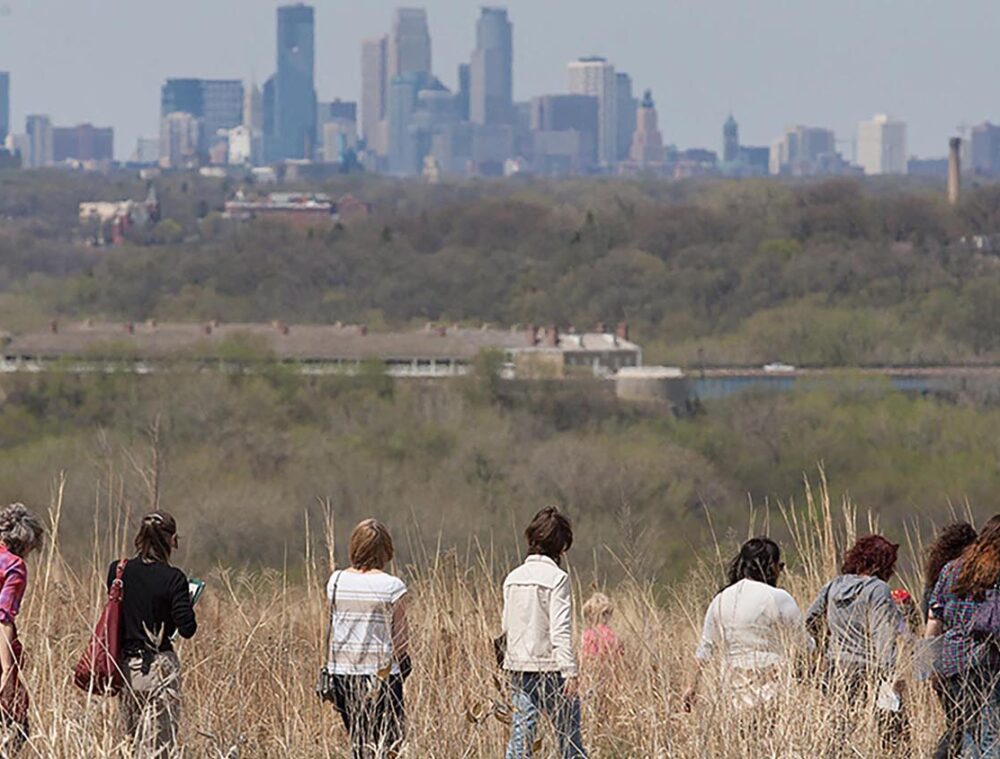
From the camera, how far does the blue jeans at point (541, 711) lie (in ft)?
24.2

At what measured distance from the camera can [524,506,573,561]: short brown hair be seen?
24.8ft

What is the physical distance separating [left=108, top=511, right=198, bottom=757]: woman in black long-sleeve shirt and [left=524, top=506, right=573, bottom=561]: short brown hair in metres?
1.00

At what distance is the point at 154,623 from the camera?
7.31 metres

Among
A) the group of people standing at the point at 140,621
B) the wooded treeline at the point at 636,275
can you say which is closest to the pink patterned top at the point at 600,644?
the group of people standing at the point at 140,621

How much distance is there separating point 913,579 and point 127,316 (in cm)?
8654

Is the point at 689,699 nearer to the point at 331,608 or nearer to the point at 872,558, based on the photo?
the point at 872,558

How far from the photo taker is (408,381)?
237 ft

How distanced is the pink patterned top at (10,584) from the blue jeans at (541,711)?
1.43 metres

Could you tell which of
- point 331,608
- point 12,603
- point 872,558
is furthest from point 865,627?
point 12,603

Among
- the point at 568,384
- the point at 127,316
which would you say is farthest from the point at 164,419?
the point at 127,316

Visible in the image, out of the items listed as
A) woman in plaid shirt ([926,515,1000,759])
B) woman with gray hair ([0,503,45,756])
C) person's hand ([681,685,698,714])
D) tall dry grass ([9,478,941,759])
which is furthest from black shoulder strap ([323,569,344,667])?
woman in plaid shirt ([926,515,1000,759])

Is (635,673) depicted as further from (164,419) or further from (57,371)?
(57,371)

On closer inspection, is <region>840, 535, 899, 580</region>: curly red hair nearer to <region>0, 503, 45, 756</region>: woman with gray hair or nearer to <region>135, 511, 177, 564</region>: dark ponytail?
<region>135, 511, 177, 564</region>: dark ponytail

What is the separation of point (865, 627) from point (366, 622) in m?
1.40
